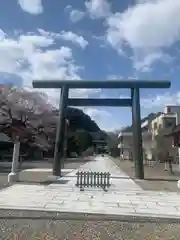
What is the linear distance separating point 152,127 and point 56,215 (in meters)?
63.6

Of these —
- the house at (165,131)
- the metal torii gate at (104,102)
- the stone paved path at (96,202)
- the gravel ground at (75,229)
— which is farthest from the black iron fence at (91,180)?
the house at (165,131)

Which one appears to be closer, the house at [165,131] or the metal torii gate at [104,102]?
the metal torii gate at [104,102]

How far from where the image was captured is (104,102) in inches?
901

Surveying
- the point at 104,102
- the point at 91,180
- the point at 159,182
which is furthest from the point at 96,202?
the point at 104,102

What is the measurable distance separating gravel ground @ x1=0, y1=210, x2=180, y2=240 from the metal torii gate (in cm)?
1295

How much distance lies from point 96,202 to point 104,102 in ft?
40.1

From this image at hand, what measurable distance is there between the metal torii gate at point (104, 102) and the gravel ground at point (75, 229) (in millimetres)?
12952

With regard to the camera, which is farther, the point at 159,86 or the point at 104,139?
the point at 104,139

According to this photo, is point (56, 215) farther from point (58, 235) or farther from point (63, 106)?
point (63, 106)

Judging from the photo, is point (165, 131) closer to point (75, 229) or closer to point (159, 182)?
point (159, 182)

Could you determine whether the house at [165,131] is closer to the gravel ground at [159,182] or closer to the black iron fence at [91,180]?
the gravel ground at [159,182]

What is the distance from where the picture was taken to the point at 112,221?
27.3ft

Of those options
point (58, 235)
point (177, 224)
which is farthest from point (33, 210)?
point (177, 224)

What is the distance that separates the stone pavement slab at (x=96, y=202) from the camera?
9836 millimetres
